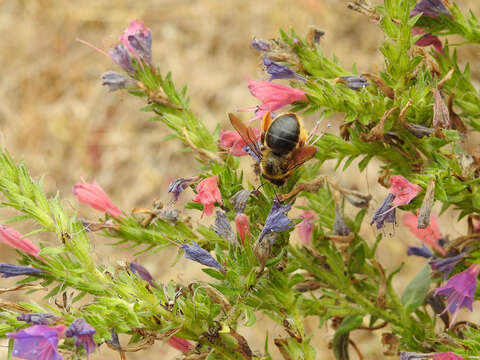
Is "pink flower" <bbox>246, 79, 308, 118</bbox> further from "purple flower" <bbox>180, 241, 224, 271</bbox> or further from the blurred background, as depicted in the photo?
the blurred background

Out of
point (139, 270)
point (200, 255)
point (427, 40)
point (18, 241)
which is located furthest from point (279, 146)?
point (18, 241)

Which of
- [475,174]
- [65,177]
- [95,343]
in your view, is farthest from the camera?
[65,177]

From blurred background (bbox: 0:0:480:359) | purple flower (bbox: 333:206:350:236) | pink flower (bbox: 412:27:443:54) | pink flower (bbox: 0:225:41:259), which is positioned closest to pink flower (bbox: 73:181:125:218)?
pink flower (bbox: 0:225:41:259)

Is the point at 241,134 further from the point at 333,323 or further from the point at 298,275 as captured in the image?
the point at 333,323

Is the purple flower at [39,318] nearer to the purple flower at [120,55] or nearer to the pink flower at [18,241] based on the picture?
the pink flower at [18,241]

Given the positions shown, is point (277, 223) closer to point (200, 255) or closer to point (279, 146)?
point (200, 255)

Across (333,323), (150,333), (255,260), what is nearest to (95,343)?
(150,333)
